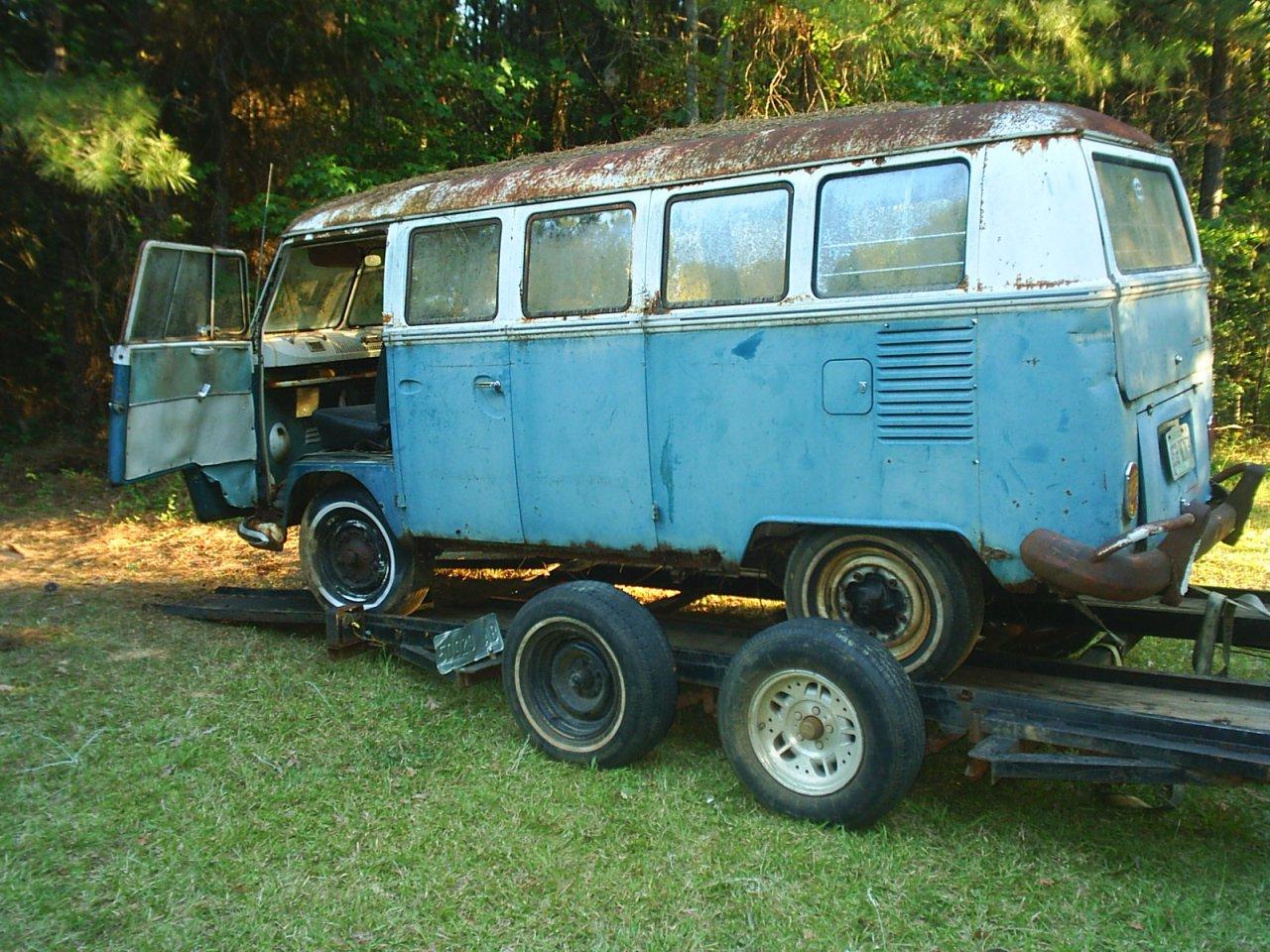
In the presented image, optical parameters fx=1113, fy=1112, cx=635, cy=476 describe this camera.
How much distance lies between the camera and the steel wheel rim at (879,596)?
182 inches

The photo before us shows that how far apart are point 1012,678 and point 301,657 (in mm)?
3923

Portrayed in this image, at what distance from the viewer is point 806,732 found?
4.36m

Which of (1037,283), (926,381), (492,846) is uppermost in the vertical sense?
(1037,283)

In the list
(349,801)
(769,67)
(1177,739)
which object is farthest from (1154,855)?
(769,67)

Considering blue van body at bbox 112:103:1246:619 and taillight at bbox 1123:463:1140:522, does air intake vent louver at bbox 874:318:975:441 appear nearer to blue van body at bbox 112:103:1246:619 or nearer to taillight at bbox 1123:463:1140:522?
blue van body at bbox 112:103:1246:619

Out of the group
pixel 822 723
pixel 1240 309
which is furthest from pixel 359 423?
pixel 1240 309

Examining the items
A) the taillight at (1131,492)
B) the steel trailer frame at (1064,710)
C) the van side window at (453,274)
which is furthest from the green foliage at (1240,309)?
the van side window at (453,274)

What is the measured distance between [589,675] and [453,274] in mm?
2251

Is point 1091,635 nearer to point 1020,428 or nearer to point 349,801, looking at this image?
point 1020,428

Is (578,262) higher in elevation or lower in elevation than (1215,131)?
lower

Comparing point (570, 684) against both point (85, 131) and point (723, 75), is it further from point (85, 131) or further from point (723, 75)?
point (723, 75)

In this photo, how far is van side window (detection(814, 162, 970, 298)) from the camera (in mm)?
4398

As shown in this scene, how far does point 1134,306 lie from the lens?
4281mm

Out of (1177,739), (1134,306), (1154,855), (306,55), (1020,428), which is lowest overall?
(1154,855)
